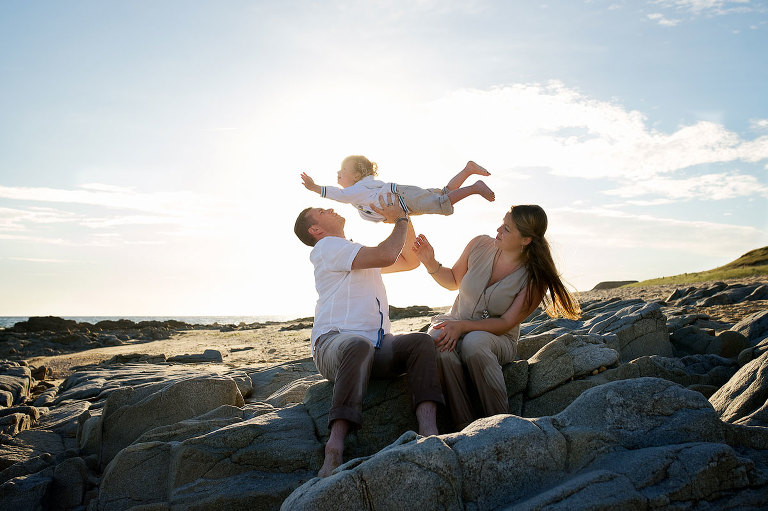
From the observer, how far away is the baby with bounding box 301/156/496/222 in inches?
272

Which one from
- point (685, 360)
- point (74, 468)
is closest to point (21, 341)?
point (74, 468)

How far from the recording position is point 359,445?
15.1 feet

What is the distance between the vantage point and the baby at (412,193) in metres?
6.91

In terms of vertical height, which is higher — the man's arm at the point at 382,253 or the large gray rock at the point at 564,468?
the man's arm at the point at 382,253

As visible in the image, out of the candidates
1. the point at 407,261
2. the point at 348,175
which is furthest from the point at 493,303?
the point at 348,175

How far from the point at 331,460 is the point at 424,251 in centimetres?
245

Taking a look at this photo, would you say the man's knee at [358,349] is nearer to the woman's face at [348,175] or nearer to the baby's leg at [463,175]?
the baby's leg at [463,175]

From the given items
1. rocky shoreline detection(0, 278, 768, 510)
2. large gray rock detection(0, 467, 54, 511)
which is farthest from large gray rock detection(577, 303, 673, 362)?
large gray rock detection(0, 467, 54, 511)

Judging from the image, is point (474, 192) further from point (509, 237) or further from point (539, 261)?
point (539, 261)

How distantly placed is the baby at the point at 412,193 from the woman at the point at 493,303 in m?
1.34

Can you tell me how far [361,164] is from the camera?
7.77 meters

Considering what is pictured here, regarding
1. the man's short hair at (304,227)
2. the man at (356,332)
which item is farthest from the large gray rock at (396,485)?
the man's short hair at (304,227)

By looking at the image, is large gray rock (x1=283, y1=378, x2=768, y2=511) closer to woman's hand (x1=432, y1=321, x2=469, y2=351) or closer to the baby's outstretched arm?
woman's hand (x1=432, y1=321, x2=469, y2=351)

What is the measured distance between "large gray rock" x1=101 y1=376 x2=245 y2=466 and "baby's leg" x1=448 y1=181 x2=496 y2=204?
11.4ft
